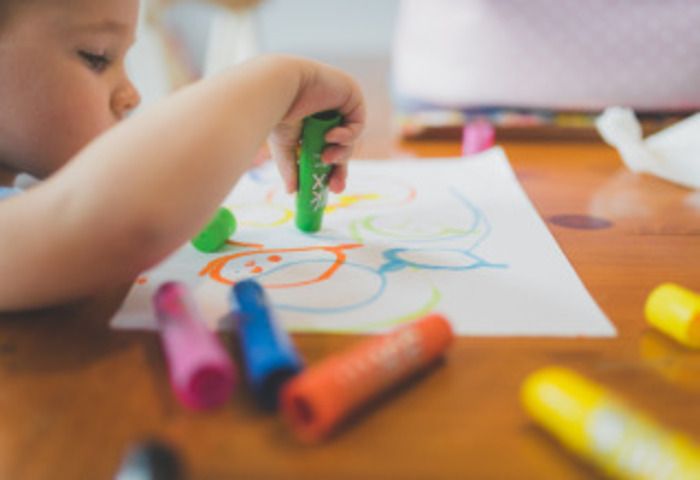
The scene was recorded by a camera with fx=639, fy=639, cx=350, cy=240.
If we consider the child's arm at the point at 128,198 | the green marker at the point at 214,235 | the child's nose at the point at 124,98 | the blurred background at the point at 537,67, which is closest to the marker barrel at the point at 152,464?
the child's arm at the point at 128,198

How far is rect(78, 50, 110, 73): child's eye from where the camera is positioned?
18.5 inches

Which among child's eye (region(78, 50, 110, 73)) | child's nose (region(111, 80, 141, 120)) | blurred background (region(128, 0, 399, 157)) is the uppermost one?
child's eye (region(78, 50, 110, 73))

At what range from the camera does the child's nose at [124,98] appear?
0.53 metres

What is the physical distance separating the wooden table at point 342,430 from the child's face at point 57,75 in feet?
0.50

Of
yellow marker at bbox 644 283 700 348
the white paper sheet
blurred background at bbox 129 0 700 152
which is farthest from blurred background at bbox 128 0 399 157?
yellow marker at bbox 644 283 700 348

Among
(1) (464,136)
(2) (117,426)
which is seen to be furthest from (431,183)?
(2) (117,426)

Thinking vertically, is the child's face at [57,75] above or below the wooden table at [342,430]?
above

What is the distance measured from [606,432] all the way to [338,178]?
332 mm

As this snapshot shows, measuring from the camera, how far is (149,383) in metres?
0.32

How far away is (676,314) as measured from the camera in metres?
0.35

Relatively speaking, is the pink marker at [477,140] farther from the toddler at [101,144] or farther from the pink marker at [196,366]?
the pink marker at [196,366]

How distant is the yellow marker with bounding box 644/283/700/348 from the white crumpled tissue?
333mm

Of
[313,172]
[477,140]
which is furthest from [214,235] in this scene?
[477,140]

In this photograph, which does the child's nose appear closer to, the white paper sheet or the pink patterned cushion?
the white paper sheet
